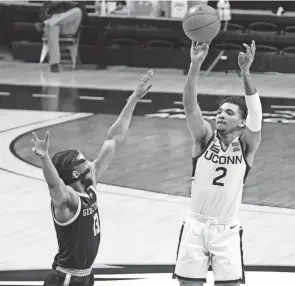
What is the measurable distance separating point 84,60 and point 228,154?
18.0 metres

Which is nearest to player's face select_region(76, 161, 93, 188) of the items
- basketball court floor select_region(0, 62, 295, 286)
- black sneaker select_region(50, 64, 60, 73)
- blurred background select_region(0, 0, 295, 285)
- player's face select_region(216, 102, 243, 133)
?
player's face select_region(216, 102, 243, 133)

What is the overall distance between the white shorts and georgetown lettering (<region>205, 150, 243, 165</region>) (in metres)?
0.44

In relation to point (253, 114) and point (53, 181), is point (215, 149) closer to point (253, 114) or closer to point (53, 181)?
point (253, 114)

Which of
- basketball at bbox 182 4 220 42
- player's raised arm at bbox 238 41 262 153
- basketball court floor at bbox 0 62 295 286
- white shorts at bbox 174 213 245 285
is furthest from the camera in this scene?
basketball court floor at bbox 0 62 295 286

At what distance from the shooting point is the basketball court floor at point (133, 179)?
938 cm

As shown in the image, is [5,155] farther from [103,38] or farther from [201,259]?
[103,38]

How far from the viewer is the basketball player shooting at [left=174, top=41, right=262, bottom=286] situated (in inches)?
281

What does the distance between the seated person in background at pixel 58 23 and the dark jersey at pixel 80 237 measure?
1718cm

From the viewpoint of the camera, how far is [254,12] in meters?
24.8

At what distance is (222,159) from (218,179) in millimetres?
157

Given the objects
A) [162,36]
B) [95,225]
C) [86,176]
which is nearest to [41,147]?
[86,176]

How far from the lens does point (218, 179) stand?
7.25 m

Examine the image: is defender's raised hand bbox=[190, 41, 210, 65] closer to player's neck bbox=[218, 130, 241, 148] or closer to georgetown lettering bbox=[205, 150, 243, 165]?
player's neck bbox=[218, 130, 241, 148]

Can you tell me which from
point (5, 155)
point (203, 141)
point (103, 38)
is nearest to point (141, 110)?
point (5, 155)
